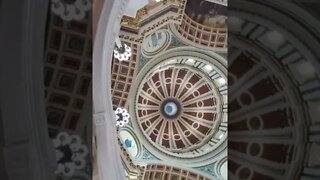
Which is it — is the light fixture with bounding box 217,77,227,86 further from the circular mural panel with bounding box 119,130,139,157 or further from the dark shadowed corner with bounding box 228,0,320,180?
the dark shadowed corner with bounding box 228,0,320,180

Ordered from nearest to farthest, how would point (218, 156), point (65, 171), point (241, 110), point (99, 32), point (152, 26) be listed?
point (241, 110)
point (65, 171)
point (99, 32)
point (152, 26)
point (218, 156)

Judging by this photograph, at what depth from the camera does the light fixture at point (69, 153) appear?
3965 mm

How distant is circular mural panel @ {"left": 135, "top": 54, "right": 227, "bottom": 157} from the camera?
41.9ft

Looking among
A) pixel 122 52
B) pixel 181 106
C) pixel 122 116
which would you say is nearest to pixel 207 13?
pixel 122 52

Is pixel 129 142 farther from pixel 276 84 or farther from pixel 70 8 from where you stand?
pixel 276 84

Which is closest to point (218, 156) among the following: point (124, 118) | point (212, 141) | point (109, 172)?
point (212, 141)

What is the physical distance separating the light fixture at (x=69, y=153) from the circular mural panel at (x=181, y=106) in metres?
8.33

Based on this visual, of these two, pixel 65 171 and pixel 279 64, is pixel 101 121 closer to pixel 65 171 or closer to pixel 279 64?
pixel 65 171

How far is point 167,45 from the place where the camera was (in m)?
12.2

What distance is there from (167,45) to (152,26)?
76cm

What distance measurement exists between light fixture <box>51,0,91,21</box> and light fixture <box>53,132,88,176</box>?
795 millimetres

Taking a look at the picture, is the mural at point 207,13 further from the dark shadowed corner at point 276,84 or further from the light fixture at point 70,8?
the dark shadowed corner at point 276,84

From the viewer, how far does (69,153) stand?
13.1ft

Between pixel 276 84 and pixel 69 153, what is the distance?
4.62 feet
